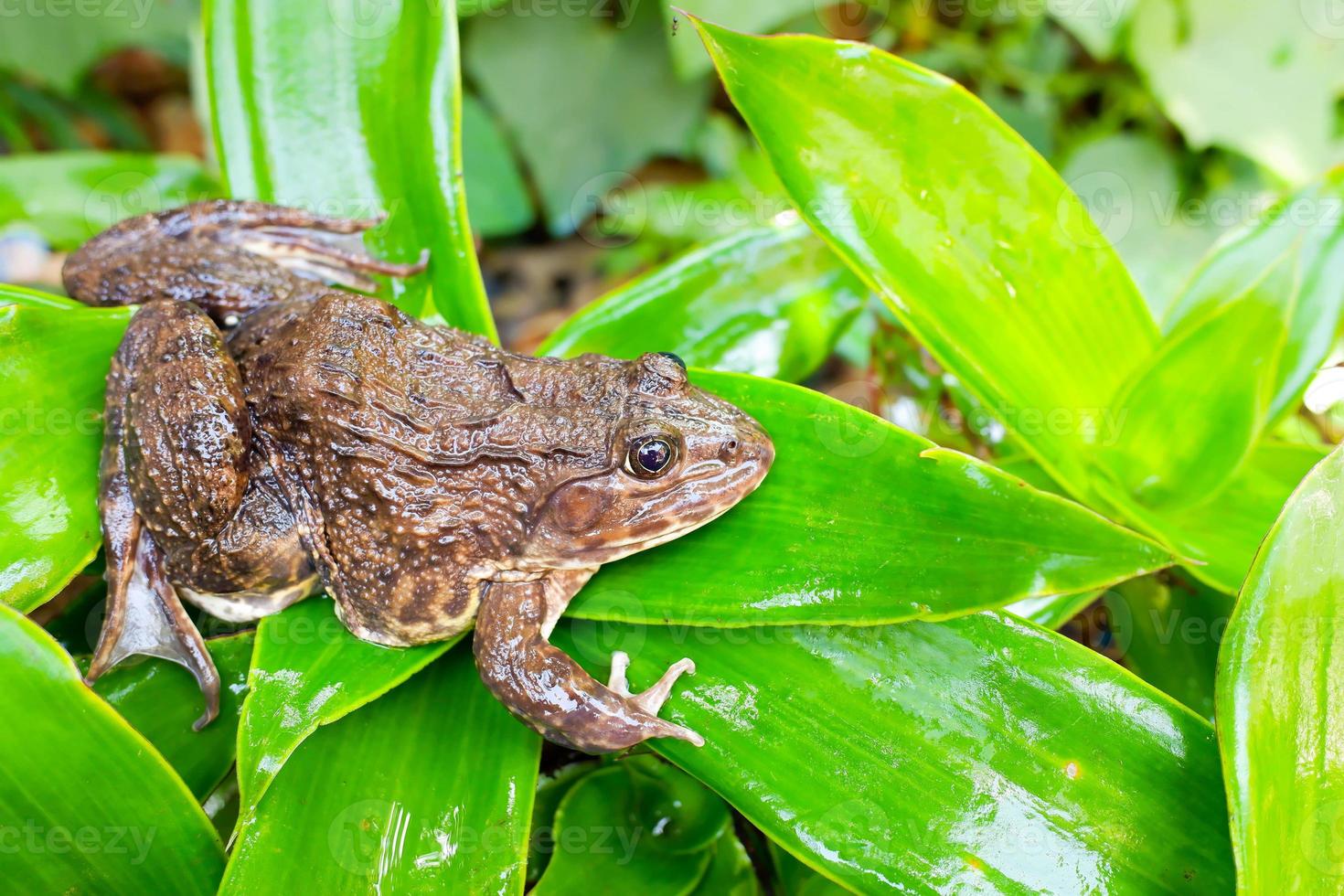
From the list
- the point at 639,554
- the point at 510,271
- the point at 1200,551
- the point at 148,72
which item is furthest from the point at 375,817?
the point at 148,72

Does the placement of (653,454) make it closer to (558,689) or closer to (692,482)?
(692,482)

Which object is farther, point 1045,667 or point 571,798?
point 571,798

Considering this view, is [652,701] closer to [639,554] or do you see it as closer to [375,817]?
[639,554]

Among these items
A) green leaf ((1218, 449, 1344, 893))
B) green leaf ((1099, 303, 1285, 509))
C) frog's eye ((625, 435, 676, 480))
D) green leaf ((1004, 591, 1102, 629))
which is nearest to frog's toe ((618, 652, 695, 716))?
frog's eye ((625, 435, 676, 480))

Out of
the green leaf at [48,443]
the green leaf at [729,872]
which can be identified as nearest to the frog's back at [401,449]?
the green leaf at [48,443]

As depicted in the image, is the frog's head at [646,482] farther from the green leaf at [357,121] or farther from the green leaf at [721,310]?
the green leaf at [357,121]

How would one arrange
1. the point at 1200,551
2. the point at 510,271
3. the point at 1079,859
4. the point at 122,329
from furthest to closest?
the point at 510,271
the point at 122,329
the point at 1200,551
the point at 1079,859

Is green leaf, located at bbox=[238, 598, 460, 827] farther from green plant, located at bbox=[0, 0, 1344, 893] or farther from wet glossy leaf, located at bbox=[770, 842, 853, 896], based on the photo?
wet glossy leaf, located at bbox=[770, 842, 853, 896]

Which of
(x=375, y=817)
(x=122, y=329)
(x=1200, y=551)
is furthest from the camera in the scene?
(x=122, y=329)

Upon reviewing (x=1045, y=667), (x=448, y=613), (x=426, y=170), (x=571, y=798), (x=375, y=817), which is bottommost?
(x=571, y=798)
